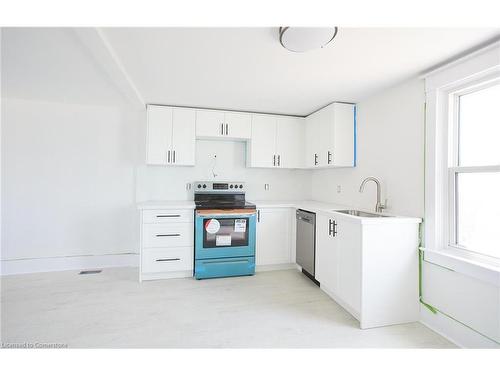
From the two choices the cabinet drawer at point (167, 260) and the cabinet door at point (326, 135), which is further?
the cabinet door at point (326, 135)

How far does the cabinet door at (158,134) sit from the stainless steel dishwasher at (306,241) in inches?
77.4

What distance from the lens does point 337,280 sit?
2293 millimetres

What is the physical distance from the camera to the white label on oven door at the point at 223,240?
2943mm

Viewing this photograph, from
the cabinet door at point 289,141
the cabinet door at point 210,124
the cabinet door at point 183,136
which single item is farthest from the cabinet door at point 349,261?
the cabinet door at point 183,136

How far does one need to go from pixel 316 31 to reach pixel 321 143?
1.87 m

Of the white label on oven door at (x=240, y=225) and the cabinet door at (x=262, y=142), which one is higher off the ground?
the cabinet door at (x=262, y=142)

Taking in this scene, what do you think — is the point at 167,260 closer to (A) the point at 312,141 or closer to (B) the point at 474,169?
(A) the point at 312,141

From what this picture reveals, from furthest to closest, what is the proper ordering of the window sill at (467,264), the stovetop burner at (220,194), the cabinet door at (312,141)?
the cabinet door at (312,141) → the stovetop burner at (220,194) → the window sill at (467,264)

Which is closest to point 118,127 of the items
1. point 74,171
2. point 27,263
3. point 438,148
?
point 74,171

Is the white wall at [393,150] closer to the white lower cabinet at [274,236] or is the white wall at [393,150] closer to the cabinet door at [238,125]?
the white lower cabinet at [274,236]

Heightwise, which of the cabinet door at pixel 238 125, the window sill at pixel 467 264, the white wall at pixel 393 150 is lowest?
the window sill at pixel 467 264

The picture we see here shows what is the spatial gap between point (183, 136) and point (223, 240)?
150 cm

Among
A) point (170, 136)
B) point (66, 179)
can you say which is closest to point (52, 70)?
point (170, 136)

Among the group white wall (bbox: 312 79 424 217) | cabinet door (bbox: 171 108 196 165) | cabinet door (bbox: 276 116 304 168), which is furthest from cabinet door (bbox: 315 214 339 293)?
cabinet door (bbox: 171 108 196 165)
